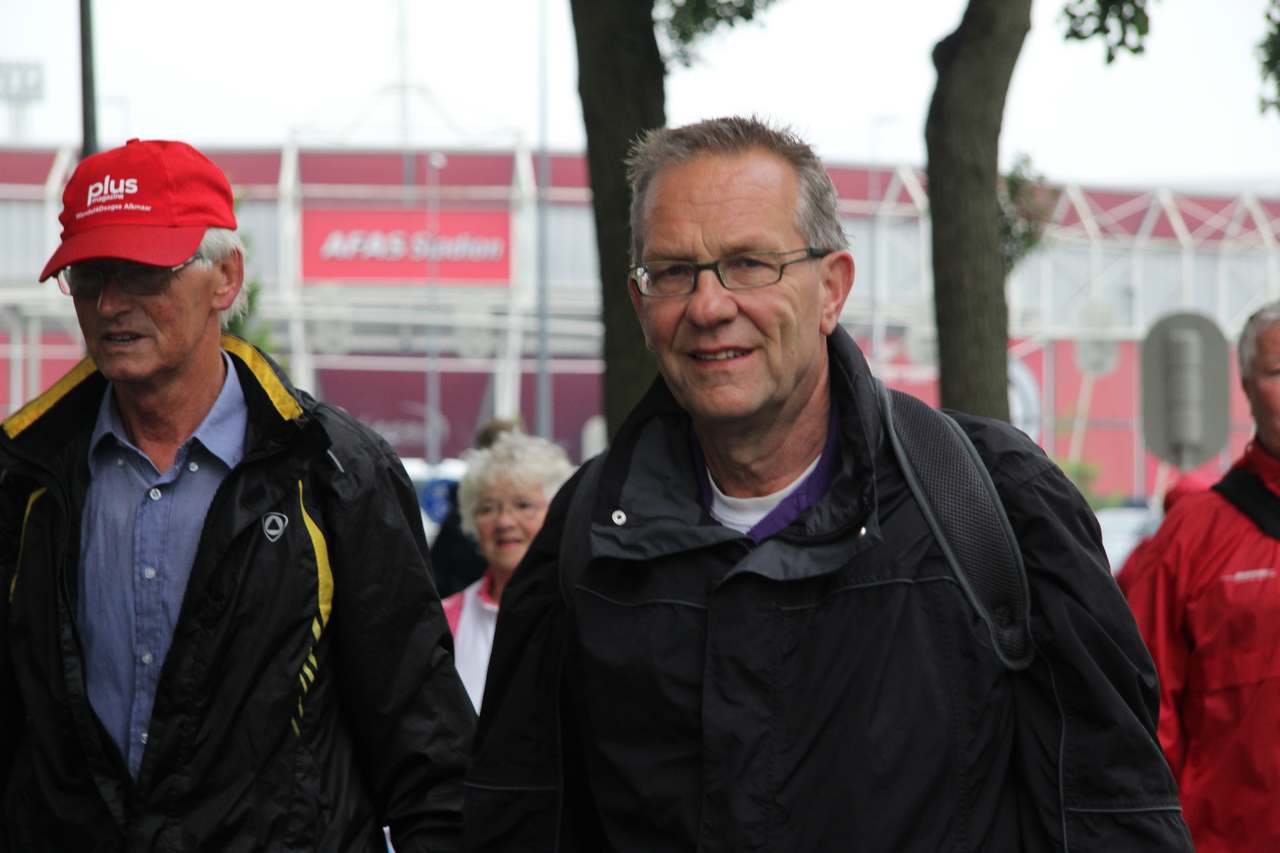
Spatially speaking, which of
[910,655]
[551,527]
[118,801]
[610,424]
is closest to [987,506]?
[910,655]

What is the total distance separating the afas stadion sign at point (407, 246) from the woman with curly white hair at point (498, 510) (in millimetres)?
52912

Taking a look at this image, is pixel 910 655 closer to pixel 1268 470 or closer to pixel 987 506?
pixel 987 506

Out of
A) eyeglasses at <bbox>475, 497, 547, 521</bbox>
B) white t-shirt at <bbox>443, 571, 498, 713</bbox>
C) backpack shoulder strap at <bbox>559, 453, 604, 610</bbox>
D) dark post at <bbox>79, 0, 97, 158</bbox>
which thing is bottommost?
white t-shirt at <bbox>443, 571, 498, 713</bbox>

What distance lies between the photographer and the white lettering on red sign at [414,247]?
5981 cm

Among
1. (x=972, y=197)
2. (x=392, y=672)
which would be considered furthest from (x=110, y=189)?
(x=972, y=197)

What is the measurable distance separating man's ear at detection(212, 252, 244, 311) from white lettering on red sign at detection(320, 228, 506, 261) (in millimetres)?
56666

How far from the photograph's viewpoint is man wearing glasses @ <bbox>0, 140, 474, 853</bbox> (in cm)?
313

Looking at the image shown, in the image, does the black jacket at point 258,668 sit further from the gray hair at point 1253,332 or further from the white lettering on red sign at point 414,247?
the white lettering on red sign at point 414,247

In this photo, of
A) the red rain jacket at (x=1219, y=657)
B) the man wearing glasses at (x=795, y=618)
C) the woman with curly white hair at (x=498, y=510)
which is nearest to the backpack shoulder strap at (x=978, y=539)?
the man wearing glasses at (x=795, y=618)

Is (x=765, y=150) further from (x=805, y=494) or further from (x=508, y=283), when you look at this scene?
(x=508, y=283)

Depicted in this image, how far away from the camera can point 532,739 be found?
2.88m

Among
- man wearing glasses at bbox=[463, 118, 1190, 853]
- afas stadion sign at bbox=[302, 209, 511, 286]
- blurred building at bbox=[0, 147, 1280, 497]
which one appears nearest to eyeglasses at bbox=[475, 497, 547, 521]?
man wearing glasses at bbox=[463, 118, 1190, 853]

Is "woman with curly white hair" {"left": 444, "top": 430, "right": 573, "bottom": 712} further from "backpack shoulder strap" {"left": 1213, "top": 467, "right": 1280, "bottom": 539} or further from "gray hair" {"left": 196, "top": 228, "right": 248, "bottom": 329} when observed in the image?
"gray hair" {"left": 196, "top": 228, "right": 248, "bottom": 329}

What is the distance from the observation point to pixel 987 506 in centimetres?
259
